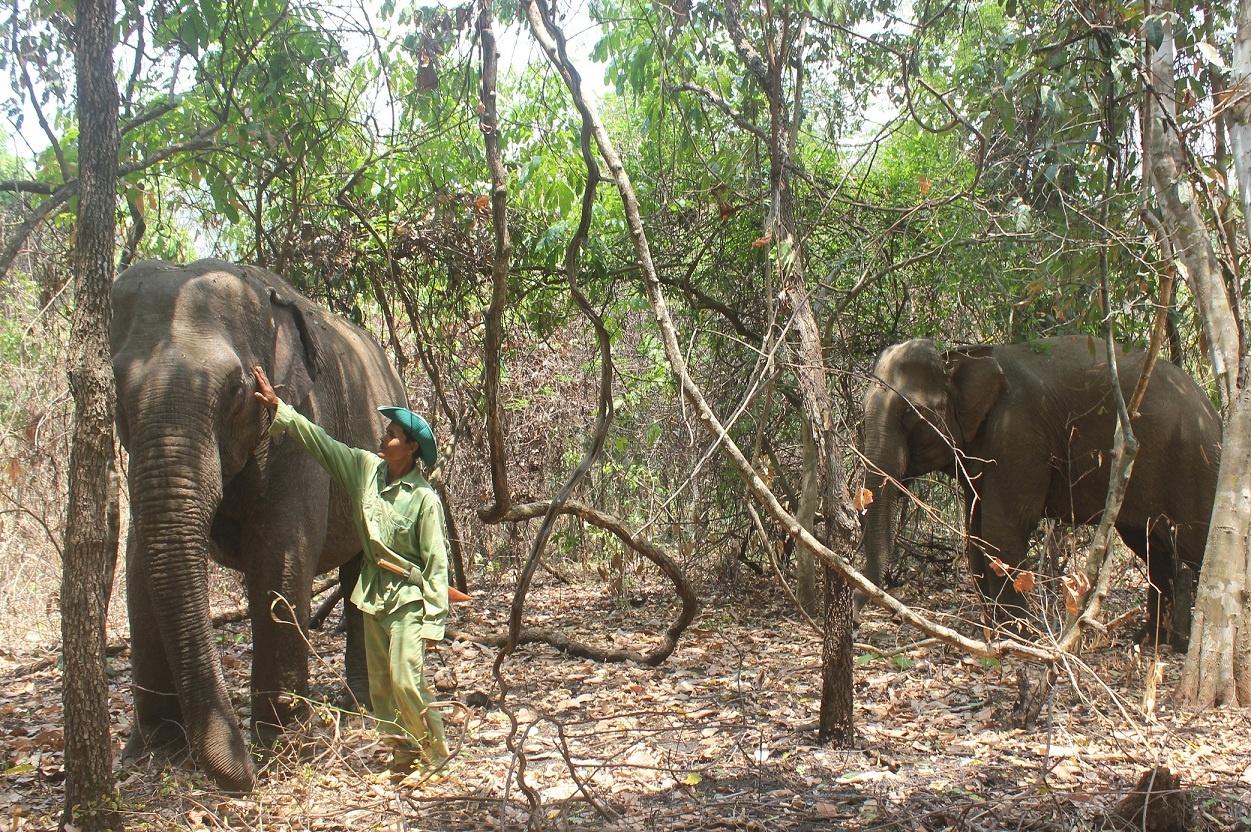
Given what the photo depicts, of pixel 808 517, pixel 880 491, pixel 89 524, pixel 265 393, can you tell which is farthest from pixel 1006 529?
pixel 89 524

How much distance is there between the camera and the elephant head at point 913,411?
916 cm

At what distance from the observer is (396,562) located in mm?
5730

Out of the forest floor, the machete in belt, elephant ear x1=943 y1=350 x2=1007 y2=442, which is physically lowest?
the forest floor

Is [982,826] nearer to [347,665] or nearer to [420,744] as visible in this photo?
[420,744]

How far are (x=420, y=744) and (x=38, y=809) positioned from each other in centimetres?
174

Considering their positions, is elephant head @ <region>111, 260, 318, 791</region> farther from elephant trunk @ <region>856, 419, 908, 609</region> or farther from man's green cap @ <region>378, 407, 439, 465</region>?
elephant trunk @ <region>856, 419, 908, 609</region>

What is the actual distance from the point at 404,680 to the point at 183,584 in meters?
1.16

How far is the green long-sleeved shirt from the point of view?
5684 millimetres

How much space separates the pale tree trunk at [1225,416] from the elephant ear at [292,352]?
5.19m

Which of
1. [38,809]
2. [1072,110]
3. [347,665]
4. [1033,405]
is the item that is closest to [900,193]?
[1033,405]

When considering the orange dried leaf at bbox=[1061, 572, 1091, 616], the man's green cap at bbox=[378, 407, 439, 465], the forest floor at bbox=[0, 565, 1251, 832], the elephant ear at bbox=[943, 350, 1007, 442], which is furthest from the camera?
the elephant ear at bbox=[943, 350, 1007, 442]

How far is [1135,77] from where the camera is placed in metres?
7.64

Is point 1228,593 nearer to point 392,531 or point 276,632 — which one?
point 392,531

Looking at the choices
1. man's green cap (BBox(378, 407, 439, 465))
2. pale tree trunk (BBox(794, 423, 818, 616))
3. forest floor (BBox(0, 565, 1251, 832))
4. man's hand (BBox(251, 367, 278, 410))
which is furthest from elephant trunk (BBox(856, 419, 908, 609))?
man's hand (BBox(251, 367, 278, 410))
